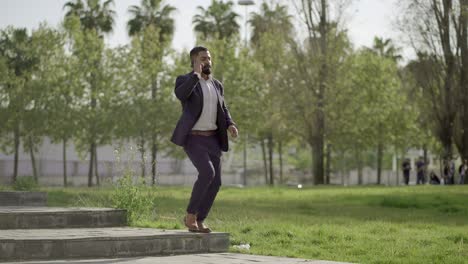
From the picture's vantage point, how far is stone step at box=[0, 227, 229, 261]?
8875mm

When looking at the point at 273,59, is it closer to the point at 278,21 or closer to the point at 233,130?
the point at 278,21

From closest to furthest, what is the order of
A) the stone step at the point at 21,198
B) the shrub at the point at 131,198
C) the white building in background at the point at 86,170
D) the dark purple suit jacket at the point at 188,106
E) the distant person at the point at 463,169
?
the dark purple suit jacket at the point at 188,106 → the shrub at the point at 131,198 → the stone step at the point at 21,198 → the distant person at the point at 463,169 → the white building in background at the point at 86,170

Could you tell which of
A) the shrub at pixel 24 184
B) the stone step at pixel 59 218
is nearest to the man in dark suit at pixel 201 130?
the stone step at pixel 59 218

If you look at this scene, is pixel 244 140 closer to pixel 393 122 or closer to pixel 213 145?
pixel 393 122

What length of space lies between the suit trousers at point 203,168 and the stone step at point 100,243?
38 centimetres

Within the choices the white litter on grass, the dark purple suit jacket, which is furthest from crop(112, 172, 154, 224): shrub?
the dark purple suit jacket

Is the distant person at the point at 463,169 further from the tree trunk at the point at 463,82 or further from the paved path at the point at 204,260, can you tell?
the paved path at the point at 204,260

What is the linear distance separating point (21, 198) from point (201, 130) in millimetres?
5780

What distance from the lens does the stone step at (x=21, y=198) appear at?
15.0 m

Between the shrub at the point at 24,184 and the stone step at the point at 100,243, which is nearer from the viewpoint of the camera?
the stone step at the point at 100,243

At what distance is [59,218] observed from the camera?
10.9m

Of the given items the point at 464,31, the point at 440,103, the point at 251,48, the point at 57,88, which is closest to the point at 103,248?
the point at 464,31

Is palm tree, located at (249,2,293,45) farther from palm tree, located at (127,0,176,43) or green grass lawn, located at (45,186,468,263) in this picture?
green grass lawn, located at (45,186,468,263)

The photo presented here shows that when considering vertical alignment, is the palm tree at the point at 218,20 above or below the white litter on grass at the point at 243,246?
above
